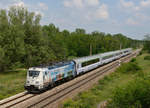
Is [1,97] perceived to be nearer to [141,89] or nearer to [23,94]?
[23,94]

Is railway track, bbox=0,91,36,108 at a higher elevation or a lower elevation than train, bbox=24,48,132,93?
lower

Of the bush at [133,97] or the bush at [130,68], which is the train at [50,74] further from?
the bush at [133,97]

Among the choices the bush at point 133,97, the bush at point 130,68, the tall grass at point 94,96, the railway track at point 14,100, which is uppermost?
the bush at point 133,97

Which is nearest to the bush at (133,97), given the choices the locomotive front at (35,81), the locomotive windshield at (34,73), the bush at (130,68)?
the locomotive front at (35,81)

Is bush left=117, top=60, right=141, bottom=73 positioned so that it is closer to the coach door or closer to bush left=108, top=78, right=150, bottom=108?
the coach door

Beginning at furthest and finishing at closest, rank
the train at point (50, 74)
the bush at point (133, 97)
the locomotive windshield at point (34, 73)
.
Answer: the locomotive windshield at point (34, 73)
the train at point (50, 74)
the bush at point (133, 97)

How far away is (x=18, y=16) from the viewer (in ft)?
114

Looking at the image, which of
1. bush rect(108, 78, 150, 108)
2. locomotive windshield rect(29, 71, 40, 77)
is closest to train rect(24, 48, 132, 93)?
locomotive windshield rect(29, 71, 40, 77)

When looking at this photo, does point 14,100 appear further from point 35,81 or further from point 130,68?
point 130,68

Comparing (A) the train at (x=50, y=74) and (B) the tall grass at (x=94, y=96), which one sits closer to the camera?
(B) the tall grass at (x=94, y=96)

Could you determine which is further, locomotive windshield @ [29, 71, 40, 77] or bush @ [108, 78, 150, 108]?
locomotive windshield @ [29, 71, 40, 77]

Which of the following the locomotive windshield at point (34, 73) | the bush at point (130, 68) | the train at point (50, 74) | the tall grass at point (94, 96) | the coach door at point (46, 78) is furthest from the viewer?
the bush at point (130, 68)

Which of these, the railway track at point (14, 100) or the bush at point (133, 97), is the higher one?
the bush at point (133, 97)

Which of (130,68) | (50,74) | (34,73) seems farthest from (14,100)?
(130,68)
